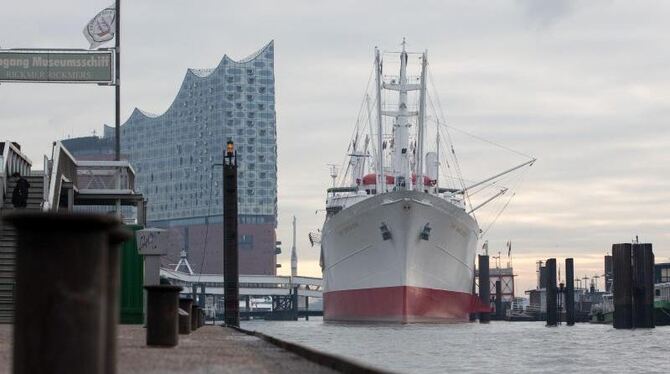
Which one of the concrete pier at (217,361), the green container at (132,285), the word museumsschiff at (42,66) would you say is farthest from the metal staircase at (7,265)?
the word museumsschiff at (42,66)

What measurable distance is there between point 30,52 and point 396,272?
33.9 metres

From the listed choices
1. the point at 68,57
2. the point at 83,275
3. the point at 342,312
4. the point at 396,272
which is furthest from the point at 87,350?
the point at 342,312

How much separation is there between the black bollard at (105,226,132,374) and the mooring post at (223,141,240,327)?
46672 millimetres

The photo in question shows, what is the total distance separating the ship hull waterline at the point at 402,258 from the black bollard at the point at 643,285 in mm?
12356

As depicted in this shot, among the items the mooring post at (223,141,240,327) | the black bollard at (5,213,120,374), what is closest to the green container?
the mooring post at (223,141,240,327)

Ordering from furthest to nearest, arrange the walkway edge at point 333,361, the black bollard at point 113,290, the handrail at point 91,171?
the handrail at point 91,171 < the walkway edge at point 333,361 < the black bollard at point 113,290

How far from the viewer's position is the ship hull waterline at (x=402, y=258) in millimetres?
77062

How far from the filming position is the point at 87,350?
7.27 m

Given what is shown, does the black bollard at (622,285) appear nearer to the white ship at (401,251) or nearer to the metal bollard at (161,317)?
the white ship at (401,251)

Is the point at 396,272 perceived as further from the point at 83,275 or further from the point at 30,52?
the point at 83,275

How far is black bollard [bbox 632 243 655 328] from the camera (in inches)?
3284

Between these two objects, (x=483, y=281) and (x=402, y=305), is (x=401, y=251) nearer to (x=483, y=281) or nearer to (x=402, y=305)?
(x=402, y=305)

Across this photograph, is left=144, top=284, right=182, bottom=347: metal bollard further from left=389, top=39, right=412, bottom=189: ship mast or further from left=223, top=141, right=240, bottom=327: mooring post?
left=389, top=39, right=412, bottom=189: ship mast

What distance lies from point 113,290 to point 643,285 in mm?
79463
